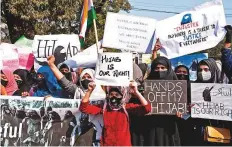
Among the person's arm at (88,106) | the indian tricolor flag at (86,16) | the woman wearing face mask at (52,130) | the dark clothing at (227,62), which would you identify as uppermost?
the indian tricolor flag at (86,16)

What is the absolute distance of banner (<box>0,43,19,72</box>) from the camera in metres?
7.68

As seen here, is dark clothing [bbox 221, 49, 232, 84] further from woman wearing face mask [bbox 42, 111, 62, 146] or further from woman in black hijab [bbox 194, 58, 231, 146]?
woman wearing face mask [bbox 42, 111, 62, 146]

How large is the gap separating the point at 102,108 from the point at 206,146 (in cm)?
128

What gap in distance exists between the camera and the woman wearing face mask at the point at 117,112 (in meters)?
4.83

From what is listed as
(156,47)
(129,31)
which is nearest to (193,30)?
(156,47)

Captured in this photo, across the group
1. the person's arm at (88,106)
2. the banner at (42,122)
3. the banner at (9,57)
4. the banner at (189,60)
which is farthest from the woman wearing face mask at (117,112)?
the banner at (9,57)

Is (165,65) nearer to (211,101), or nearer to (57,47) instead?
(211,101)

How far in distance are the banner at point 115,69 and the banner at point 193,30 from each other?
5.64ft

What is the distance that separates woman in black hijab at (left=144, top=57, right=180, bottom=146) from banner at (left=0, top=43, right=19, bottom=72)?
3342 mm

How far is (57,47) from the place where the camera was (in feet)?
24.7

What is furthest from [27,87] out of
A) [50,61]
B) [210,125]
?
[210,125]

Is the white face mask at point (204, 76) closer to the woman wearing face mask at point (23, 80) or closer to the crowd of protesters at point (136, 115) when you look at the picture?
the crowd of protesters at point (136, 115)

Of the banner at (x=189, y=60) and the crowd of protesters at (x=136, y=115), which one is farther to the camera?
the banner at (x=189, y=60)

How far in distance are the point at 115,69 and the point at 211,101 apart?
1.19 meters
